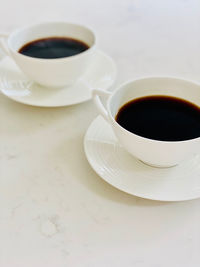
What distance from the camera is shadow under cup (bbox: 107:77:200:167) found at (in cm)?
62

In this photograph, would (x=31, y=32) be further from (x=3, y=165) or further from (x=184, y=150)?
(x=184, y=150)

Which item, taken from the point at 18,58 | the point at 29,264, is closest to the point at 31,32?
the point at 18,58

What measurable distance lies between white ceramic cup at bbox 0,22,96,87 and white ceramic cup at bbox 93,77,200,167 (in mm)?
159

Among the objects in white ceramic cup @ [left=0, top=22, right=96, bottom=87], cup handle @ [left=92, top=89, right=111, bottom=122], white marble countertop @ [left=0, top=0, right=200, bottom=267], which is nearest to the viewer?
white marble countertop @ [left=0, top=0, right=200, bottom=267]

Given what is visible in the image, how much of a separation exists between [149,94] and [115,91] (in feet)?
Answer: 0.29

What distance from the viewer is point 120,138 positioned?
2.17ft

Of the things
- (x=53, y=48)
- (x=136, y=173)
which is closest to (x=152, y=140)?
(x=136, y=173)

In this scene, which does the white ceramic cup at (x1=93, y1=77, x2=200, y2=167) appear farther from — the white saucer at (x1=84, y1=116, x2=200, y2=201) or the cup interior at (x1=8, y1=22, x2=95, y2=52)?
the cup interior at (x1=8, y1=22, x2=95, y2=52)

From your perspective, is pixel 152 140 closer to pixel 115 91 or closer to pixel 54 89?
pixel 115 91

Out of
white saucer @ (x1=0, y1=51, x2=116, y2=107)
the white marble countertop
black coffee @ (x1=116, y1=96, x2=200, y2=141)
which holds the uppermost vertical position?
black coffee @ (x1=116, y1=96, x2=200, y2=141)

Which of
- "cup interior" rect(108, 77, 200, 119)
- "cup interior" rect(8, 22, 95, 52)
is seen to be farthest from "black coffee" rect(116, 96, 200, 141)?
"cup interior" rect(8, 22, 95, 52)

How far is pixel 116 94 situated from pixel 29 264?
13.4 inches

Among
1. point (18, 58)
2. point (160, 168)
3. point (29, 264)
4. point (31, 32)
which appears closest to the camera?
point (29, 264)

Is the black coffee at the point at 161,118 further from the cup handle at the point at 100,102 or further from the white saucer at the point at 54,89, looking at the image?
the white saucer at the point at 54,89
